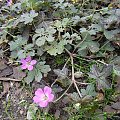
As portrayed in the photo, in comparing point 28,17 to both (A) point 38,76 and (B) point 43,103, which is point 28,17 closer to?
(A) point 38,76

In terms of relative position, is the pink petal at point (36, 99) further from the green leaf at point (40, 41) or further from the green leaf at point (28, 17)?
the green leaf at point (28, 17)

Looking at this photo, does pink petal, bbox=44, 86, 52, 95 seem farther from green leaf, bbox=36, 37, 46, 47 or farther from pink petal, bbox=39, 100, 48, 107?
green leaf, bbox=36, 37, 46, 47

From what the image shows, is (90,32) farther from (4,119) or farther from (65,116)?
(4,119)

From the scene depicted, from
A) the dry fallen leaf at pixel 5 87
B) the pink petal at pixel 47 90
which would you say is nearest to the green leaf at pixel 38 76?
the pink petal at pixel 47 90

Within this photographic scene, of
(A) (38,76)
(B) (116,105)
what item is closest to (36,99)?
(A) (38,76)

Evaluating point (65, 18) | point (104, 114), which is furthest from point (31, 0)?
point (104, 114)

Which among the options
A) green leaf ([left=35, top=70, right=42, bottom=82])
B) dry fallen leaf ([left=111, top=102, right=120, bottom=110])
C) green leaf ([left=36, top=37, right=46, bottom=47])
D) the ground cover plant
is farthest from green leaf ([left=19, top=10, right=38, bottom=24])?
dry fallen leaf ([left=111, top=102, right=120, bottom=110])

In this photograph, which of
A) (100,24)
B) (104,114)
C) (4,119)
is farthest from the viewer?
(100,24)
